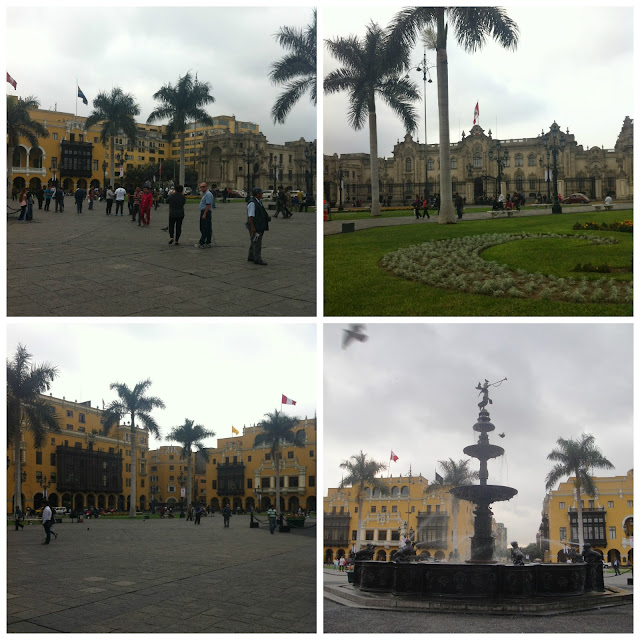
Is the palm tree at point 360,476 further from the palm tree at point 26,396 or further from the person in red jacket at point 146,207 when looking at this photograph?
the person in red jacket at point 146,207

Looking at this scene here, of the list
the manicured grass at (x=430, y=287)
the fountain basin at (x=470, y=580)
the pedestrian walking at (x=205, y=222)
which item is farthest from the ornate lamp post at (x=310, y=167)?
the fountain basin at (x=470, y=580)

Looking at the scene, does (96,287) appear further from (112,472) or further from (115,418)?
(112,472)

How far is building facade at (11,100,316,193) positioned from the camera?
1340 inches

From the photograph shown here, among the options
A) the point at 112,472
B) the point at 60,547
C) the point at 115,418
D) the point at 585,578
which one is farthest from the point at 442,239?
the point at 112,472

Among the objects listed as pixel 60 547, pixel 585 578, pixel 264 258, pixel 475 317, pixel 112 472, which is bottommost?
pixel 112 472

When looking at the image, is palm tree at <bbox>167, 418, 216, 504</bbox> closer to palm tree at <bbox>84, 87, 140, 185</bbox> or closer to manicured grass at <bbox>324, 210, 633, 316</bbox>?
palm tree at <bbox>84, 87, 140, 185</bbox>

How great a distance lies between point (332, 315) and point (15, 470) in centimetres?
915

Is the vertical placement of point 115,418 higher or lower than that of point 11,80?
lower

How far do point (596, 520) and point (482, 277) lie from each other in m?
4.31

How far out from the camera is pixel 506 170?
52875mm

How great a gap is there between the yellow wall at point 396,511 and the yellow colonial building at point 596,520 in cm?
146

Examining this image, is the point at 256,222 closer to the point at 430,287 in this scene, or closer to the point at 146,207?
the point at 430,287

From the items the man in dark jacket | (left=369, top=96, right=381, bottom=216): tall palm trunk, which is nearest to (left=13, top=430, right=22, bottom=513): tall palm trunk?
the man in dark jacket

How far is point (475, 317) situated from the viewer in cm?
646
